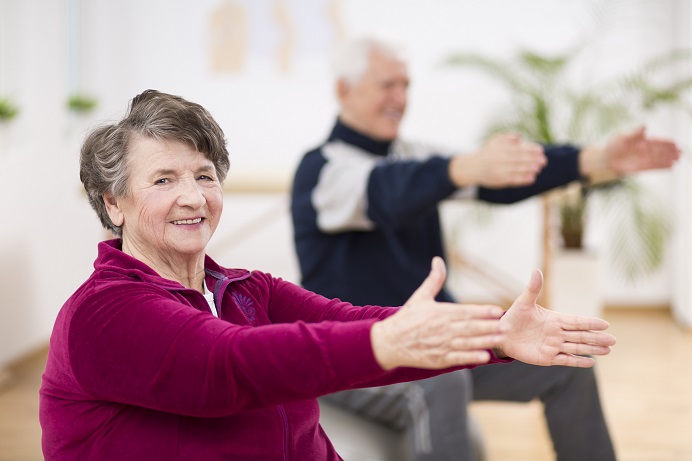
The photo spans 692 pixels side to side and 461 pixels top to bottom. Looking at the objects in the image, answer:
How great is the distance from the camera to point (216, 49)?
18.0 feet

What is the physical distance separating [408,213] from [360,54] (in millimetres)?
586

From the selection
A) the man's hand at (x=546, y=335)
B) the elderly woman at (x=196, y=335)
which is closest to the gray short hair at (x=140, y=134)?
the elderly woman at (x=196, y=335)

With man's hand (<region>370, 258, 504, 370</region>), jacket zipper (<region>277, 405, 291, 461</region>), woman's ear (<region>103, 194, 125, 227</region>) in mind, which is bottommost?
jacket zipper (<region>277, 405, 291, 461</region>)

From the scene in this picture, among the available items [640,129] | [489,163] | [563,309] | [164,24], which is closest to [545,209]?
[563,309]

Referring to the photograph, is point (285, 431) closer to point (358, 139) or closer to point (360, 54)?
point (358, 139)

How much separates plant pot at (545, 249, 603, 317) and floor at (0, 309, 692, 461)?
29 cm

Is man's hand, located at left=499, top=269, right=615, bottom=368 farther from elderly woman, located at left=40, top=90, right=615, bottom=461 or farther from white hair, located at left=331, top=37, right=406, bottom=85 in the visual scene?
white hair, located at left=331, top=37, right=406, bottom=85

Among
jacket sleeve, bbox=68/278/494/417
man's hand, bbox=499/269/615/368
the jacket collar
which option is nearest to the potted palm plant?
the jacket collar

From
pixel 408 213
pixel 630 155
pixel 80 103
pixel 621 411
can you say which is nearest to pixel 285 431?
pixel 408 213

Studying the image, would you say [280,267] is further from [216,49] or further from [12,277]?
[12,277]

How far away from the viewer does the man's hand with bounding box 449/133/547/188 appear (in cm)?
208

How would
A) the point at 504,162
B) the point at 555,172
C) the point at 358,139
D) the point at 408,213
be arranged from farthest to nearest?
the point at 358,139
the point at 555,172
the point at 408,213
the point at 504,162

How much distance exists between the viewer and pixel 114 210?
4.44 ft

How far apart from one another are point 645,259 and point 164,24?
303cm
